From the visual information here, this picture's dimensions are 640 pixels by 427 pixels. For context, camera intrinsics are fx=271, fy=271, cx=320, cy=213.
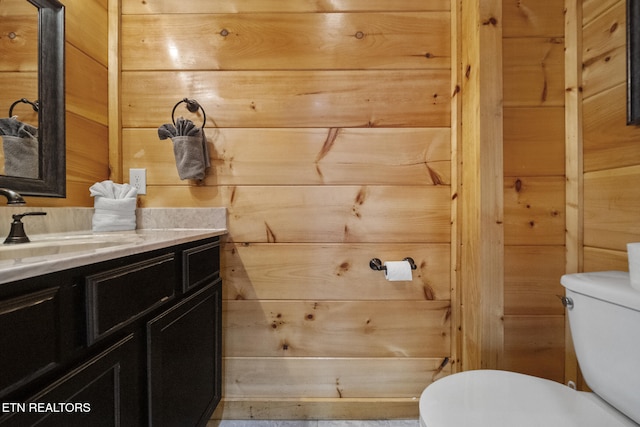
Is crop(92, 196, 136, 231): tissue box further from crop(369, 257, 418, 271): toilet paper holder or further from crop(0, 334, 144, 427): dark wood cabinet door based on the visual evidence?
crop(369, 257, 418, 271): toilet paper holder

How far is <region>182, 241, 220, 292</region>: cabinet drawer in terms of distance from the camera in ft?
2.99

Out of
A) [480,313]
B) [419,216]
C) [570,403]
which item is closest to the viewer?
[570,403]

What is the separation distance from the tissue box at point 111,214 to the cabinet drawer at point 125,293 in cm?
50

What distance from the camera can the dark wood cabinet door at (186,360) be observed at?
0.77m

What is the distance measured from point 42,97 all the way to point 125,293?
886 millimetres

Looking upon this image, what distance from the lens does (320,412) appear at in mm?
1263

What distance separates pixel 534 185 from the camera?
3.78 ft

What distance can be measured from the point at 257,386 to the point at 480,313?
3.41 feet

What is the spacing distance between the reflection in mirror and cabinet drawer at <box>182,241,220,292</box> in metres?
0.63

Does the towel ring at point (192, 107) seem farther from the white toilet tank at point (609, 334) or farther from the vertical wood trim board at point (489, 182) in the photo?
the white toilet tank at point (609, 334)

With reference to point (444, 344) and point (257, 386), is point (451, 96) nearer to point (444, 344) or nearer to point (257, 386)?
point (444, 344)

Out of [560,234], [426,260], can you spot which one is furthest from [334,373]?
[560,234]

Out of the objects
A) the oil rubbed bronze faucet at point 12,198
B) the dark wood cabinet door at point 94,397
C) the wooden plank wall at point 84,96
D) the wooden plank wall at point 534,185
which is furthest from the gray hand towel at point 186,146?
the wooden plank wall at point 534,185

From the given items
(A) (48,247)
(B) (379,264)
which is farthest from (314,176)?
(A) (48,247)
